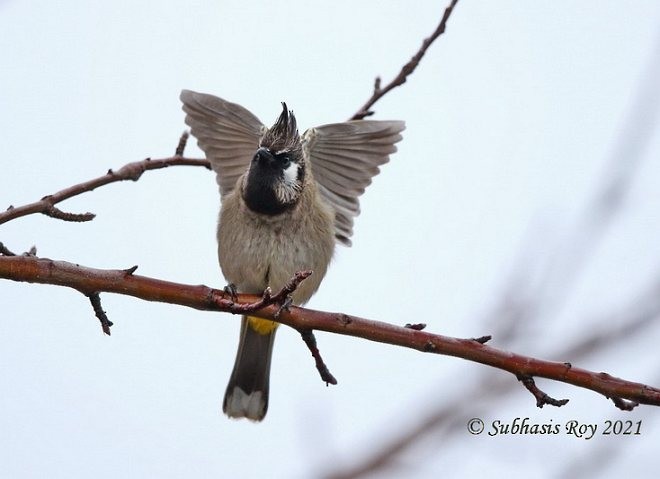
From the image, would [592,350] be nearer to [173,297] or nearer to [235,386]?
[173,297]

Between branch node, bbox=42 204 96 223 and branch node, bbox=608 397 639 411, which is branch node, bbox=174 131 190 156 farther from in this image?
branch node, bbox=608 397 639 411

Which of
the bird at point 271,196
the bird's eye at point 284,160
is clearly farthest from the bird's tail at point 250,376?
the bird's eye at point 284,160

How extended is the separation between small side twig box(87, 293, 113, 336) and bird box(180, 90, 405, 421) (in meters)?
1.72

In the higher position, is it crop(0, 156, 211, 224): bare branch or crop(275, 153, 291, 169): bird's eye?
crop(275, 153, 291, 169): bird's eye

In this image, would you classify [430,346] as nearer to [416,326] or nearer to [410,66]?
[416,326]

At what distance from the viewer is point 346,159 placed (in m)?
5.71

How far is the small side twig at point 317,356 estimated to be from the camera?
351 cm

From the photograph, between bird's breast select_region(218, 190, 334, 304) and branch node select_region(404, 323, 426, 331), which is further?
bird's breast select_region(218, 190, 334, 304)

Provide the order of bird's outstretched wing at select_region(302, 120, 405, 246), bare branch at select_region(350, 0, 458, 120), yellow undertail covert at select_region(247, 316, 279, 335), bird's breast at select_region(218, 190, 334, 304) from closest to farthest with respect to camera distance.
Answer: bare branch at select_region(350, 0, 458, 120) → bird's breast at select_region(218, 190, 334, 304) → yellow undertail covert at select_region(247, 316, 279, 335) → bird's outstretched wing at select_region(302, 120, 405, 246)

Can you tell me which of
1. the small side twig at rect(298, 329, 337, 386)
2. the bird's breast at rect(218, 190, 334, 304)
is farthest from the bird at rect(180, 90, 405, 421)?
Result: the small side twig at rect(298, 329, 337, 386)

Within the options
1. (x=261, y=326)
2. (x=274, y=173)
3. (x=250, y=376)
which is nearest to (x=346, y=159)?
(x=274, y=173)

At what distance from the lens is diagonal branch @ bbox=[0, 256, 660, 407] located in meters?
3.11

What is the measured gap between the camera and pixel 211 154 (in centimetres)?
571

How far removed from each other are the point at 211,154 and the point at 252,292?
996 mm
